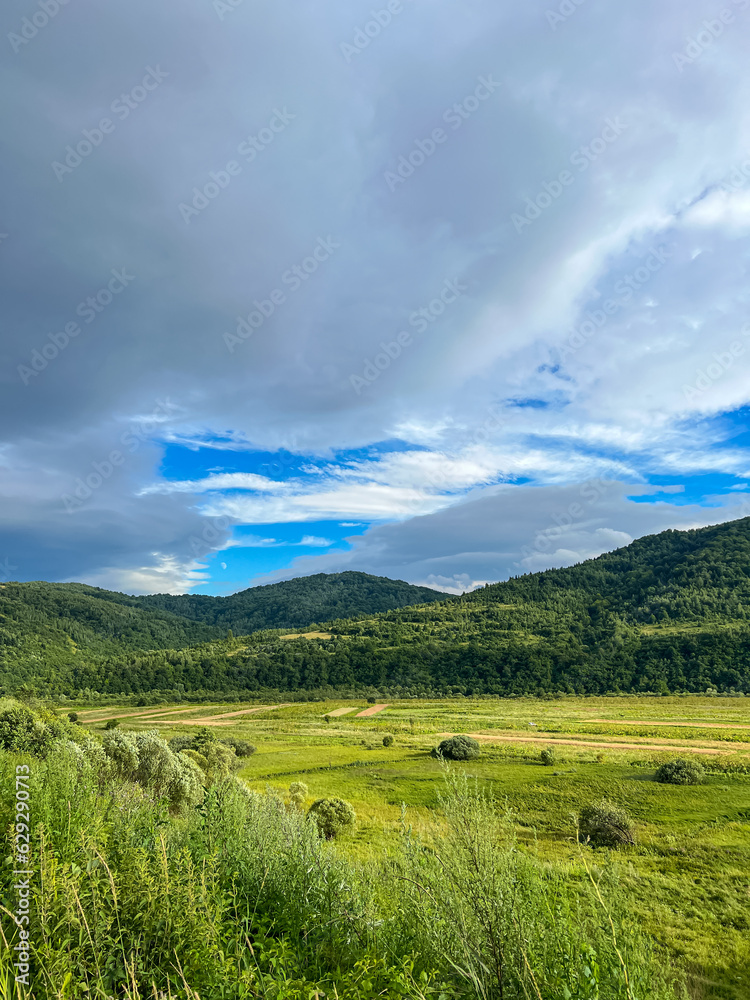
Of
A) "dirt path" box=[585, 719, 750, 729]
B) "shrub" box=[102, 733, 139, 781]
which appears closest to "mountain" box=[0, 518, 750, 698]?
"dirt path" box=[585, 719, 750, 729]

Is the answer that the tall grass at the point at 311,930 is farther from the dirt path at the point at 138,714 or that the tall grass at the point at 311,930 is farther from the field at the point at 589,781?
the dirt path at the point at 138,714

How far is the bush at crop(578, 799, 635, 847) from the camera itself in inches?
928

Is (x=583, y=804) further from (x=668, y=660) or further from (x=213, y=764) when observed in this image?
(x=668, y=660)

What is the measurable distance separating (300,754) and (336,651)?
321 ft

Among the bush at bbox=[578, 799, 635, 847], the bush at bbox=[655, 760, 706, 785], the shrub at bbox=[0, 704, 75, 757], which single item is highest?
the shrub at bbox=[0, 704, 75, 757]

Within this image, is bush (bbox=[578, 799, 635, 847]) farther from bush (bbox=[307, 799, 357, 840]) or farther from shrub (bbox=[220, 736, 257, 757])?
shrub (bbox=[220, 736, 257, 757])

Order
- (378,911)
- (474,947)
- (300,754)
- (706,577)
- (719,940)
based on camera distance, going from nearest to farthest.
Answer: (474,947), (378,911), (719,940), (300,754), (706,577)

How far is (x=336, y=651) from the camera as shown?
146 m

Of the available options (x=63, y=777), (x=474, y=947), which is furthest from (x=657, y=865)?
(x=63, y=777)

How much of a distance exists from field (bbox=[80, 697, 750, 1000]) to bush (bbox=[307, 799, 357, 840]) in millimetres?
758

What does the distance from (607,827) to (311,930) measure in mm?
23280

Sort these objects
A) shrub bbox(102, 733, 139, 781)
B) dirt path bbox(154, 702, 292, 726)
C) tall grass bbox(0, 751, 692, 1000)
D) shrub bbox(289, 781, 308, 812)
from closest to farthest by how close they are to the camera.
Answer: tall grass bbox(0, 751, 692, 1000) → shrub bbox(102, 733, 139, 781) → shrub bbox(289, 781, 308, 812) → dirt path bbox(154, 702, 292, 726)

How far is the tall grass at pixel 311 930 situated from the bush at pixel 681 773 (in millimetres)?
32496

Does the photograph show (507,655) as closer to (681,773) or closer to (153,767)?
(681,773)
